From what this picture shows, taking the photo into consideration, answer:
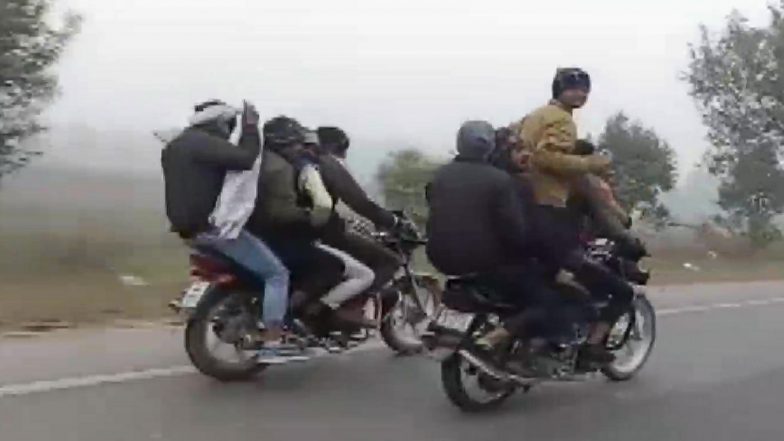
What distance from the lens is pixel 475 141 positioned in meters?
7.02

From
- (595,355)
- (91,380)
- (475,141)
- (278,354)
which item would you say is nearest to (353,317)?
(278,354)

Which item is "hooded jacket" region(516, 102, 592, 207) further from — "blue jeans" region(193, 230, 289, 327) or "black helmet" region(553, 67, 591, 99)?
"blue jeans" region(193, 230, 289, 327)

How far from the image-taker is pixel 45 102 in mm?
16734

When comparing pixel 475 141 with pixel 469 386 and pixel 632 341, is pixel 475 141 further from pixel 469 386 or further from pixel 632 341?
pixel 632 341

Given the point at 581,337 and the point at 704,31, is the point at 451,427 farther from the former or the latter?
the point at 704,31

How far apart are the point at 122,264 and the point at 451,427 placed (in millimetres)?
9529

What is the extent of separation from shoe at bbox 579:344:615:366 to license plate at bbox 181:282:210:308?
2.43m

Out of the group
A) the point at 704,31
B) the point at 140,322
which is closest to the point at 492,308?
the point at 140,322

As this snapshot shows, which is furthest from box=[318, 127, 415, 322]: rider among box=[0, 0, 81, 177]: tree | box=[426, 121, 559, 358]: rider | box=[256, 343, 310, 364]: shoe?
box=[0, 0, 81, 177]: tree

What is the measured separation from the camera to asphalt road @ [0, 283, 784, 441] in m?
6.79

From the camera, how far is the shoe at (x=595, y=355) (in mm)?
7898

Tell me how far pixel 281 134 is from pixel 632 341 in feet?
9.34

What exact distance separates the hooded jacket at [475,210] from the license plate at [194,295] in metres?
1.59

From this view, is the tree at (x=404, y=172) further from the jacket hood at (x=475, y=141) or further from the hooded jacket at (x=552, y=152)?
the jacket hood at (x=475, y=141)
